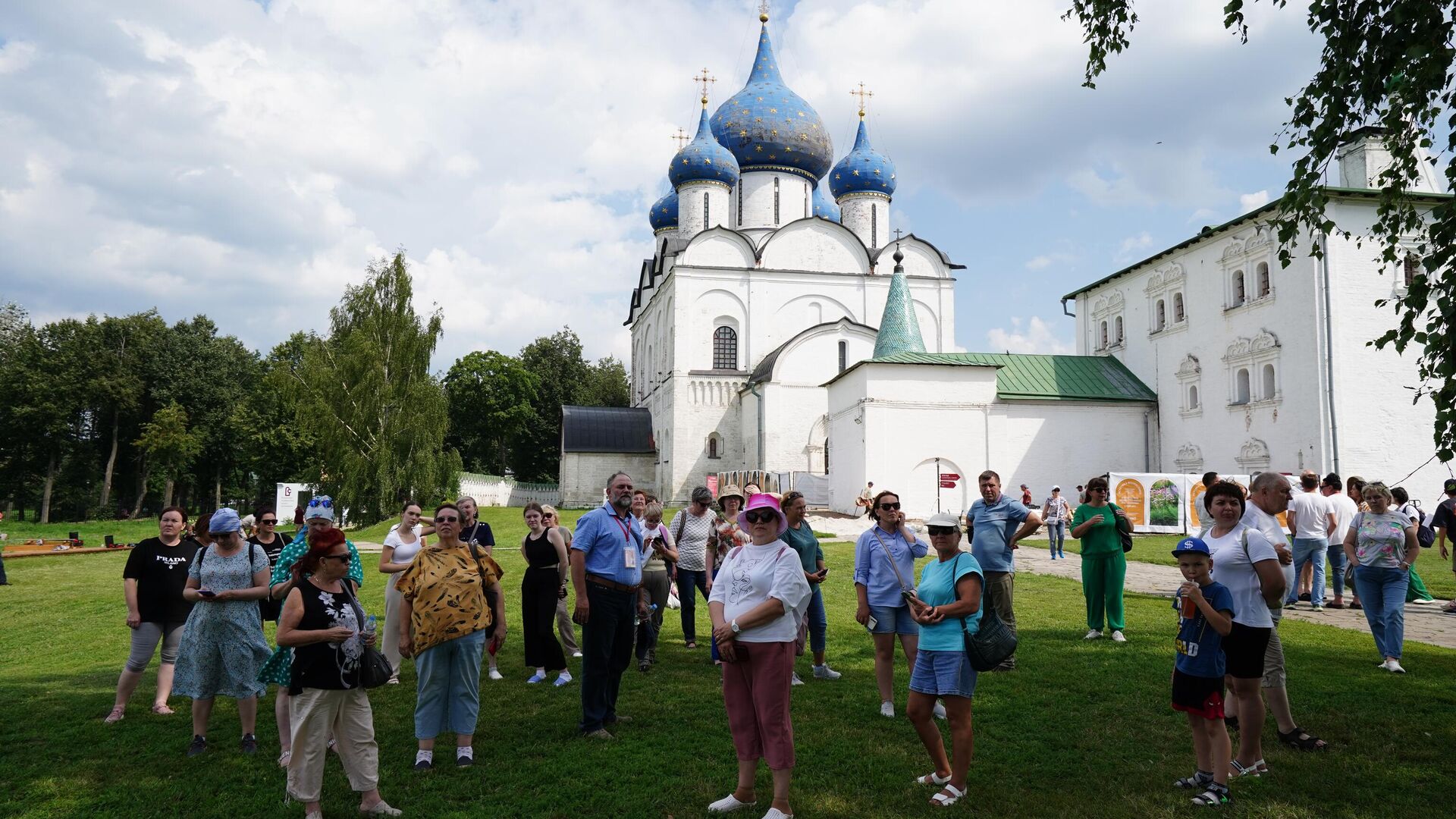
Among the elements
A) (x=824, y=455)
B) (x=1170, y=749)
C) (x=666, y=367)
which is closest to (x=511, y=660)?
(x=1170, y=749)

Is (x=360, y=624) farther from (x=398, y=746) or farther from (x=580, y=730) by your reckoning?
(x=580, y=730)

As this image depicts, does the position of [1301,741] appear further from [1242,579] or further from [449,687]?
[449,687]

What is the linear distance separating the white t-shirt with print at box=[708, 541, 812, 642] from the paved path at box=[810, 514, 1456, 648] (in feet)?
25.6

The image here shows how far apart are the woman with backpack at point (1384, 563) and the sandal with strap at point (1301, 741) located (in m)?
2.33

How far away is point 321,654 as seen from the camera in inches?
182

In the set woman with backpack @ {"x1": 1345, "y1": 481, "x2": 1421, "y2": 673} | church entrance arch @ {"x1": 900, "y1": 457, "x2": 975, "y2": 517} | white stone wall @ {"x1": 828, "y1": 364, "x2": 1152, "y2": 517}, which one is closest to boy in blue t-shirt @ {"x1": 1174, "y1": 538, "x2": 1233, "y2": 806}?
woman with backpack @ {"x1": 1345, "y1": 481, "x2": 1421, "y2": 673}

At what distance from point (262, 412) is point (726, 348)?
27.0m

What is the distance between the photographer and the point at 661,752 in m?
5.80

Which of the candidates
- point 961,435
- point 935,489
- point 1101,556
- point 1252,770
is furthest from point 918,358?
point 1252,770

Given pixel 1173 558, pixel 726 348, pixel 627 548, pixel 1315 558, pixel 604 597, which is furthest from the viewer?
pixel 726 348

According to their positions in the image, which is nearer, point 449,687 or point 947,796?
point 947,796

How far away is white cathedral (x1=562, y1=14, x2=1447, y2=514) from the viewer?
24.1 meters

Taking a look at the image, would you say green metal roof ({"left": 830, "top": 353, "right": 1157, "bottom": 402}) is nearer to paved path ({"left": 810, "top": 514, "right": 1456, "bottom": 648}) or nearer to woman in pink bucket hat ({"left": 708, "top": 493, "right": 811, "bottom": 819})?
paved path ({"left": 810, "top": 514, "right": 1456, "bottom": 648})

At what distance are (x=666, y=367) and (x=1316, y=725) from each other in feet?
126
